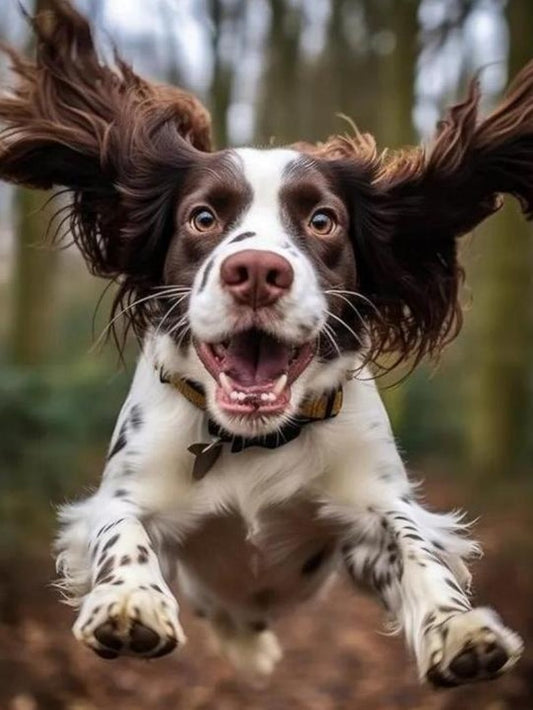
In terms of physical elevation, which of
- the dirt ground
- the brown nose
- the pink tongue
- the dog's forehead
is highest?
the dog's forehead

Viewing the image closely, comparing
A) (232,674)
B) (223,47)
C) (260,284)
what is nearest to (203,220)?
(260,284)

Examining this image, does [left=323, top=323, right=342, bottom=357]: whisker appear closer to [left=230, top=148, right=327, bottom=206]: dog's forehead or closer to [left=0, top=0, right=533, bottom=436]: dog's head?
[left=0, top=0, right=533, bottom=436]: dog's head

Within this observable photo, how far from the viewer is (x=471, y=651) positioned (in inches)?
111

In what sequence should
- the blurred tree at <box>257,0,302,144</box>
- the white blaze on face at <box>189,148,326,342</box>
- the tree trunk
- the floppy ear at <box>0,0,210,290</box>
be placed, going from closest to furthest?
the white blaze on face at <box>189,148,326,342</box> < the floppy ear at <box>0,0,210,290</box> < the tree trunk < the blurred tree at <box>257,0,302,144</box>

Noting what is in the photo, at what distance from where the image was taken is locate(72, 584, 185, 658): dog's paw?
280 cm

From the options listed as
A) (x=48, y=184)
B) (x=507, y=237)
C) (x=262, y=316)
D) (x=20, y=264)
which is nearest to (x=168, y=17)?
(x=20, y=264)

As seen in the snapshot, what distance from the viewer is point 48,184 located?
12.7 feet

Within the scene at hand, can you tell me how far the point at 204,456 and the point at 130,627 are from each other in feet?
2.51

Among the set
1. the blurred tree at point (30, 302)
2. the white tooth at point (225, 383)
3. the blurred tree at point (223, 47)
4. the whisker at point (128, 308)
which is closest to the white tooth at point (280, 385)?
the white tooth at point (225, 383)

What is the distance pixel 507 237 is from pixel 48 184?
5824mm

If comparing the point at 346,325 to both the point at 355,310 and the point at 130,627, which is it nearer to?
the point at 355,310

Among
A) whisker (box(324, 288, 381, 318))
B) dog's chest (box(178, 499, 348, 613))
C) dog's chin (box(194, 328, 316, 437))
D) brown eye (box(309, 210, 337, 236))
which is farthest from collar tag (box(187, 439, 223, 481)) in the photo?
brown eye (box(309, 210, 337, 236))

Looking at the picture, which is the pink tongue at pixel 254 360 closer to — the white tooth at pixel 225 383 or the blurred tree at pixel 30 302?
the white tooth at pixel 225 383

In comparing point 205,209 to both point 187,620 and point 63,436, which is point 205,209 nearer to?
point 63,436
